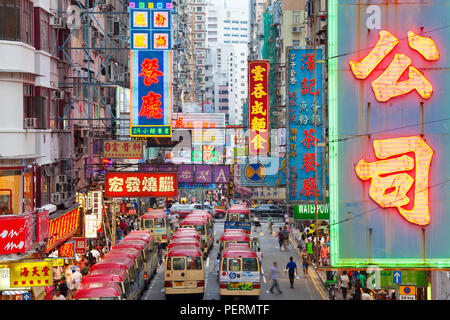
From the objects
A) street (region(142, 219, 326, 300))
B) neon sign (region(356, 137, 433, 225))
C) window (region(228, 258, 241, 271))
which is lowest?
street (region(142, 219, 326, 300))

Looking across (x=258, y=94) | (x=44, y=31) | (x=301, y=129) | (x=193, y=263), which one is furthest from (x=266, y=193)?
(x=44, y=31)

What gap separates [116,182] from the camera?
1118 inches

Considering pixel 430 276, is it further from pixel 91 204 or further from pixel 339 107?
pixel 91 204

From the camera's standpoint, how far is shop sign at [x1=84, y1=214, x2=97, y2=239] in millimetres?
30625

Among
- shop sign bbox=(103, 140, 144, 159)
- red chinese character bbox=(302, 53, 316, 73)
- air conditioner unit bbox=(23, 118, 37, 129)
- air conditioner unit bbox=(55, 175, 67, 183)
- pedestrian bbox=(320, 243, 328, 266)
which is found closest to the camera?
air conditioner unit bbox=(23, 118, 37, 129)

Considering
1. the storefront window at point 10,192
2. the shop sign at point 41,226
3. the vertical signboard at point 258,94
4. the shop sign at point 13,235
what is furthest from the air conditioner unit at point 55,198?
the vertical signboard at point 258,94

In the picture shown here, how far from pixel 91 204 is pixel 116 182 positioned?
14.9ft

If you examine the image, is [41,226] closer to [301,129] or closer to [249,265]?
[249,265]

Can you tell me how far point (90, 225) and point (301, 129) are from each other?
1108 cm

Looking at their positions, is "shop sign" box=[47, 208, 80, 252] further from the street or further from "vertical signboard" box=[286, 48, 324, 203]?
"vertical signboard" box=[286, 48, 324, 203]

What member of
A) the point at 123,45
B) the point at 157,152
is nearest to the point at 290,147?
the point at 123,45

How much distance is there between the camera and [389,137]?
11961 millimetres

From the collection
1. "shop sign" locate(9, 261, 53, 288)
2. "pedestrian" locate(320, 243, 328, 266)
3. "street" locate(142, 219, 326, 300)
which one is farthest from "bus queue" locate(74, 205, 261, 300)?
"pedestrian" locate(320, 243, 328, 266)

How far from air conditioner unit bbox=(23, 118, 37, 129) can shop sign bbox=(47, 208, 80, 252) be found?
4.01m
